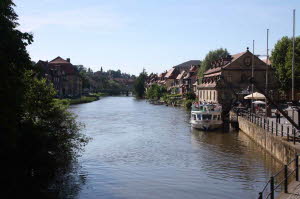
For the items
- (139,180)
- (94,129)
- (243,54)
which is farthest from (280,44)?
(139,180)

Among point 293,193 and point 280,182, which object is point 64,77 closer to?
point 280,182

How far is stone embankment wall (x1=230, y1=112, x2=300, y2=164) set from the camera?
22950 millimetres

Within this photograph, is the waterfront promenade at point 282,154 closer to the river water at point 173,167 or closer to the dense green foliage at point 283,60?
the river water at point 173,167

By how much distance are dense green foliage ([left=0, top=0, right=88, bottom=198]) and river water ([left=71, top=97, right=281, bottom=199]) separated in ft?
7.49

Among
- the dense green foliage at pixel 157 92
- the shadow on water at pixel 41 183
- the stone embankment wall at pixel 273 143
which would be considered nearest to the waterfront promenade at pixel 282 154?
the stone embankment wall at pixel 273 143

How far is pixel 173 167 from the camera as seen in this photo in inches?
1036

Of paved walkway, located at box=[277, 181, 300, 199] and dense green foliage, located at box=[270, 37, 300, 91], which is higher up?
dense green foliage, located at box=[270, 37, 300, 91]

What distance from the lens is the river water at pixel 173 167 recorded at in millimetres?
20908

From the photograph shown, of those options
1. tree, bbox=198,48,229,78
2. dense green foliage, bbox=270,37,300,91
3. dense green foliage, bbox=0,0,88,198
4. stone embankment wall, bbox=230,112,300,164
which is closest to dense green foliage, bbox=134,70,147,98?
tree, bbox=198,48,229,78

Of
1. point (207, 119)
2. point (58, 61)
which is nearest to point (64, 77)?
point (58, 61)

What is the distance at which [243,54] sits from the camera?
72.2 metres

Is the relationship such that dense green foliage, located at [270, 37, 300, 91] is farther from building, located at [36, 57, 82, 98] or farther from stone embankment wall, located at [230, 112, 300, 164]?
building, located at [36, 57, 82, 98]

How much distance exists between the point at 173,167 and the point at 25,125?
10.1m

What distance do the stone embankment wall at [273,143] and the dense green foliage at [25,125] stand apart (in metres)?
12.3
